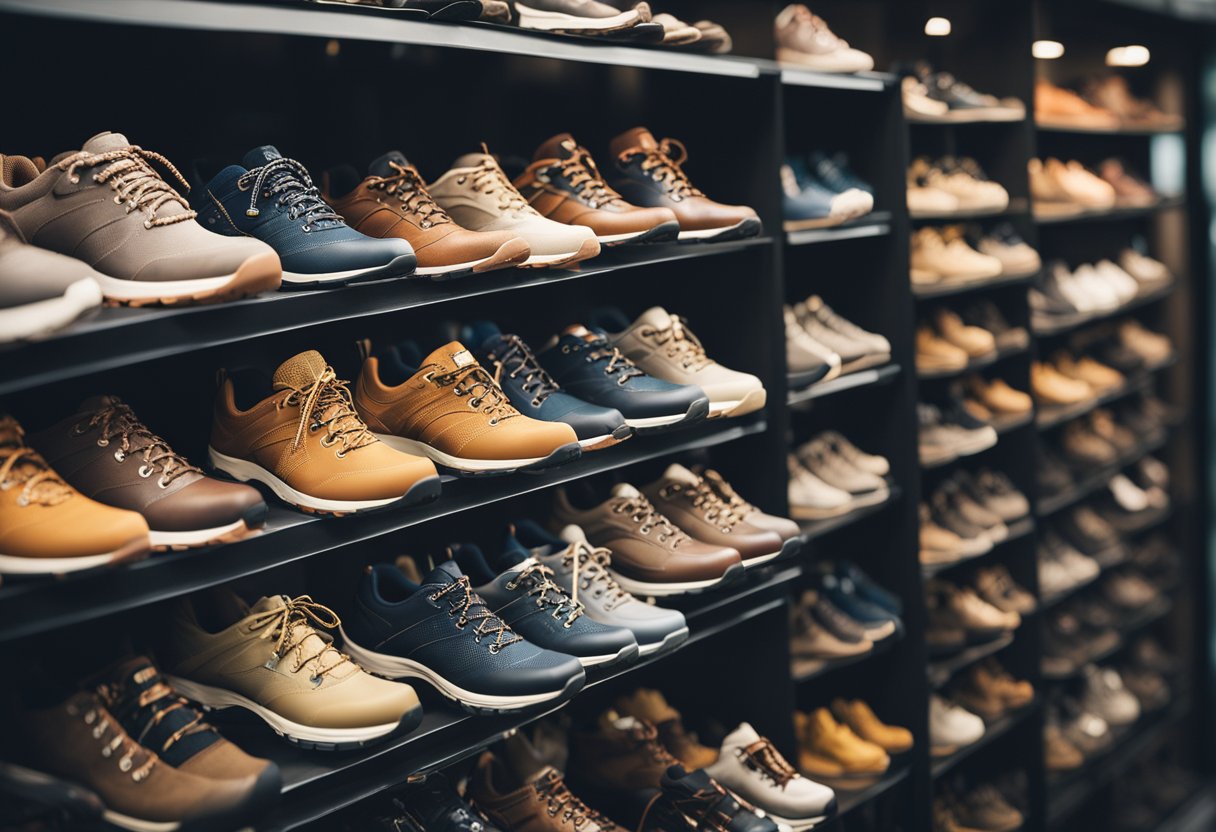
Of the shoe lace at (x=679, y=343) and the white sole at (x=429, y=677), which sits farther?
the shoe lace at (x=679, y=343)

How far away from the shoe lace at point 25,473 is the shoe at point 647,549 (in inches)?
46.6

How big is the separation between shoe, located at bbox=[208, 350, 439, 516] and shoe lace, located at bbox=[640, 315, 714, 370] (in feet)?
2.73

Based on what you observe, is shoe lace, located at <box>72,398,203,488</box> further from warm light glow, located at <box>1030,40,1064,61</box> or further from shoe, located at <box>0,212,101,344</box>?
warm light glow, located at <box>1030,40,1064,61</box>

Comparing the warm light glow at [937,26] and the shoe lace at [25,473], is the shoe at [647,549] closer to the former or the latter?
the shoe lace at [25,473]

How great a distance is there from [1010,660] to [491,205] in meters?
2.62

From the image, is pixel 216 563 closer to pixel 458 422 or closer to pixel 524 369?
pixel 458 422

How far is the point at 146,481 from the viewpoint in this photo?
62.6 inches

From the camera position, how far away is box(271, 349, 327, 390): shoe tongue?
1.83 meters

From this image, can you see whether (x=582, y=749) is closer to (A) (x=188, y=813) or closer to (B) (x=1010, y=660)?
(A) (x=188, y=813)

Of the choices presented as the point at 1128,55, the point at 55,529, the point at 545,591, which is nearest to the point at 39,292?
the point at 55,529

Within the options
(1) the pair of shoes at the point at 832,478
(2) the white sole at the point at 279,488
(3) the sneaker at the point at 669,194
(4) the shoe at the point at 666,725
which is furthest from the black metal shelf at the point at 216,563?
(1) the pair of shoes at the point at 832,478

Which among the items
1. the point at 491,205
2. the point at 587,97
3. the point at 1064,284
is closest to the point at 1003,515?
the point at 1064,284

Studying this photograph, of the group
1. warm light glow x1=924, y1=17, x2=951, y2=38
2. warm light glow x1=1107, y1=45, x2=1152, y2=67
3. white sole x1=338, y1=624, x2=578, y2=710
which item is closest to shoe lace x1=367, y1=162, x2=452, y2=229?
white sole x1=338, y1=624, x2=578, y2=710

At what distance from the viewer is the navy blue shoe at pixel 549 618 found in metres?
2.06
